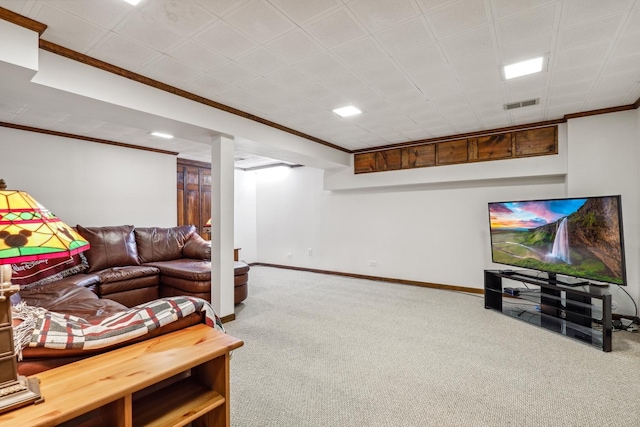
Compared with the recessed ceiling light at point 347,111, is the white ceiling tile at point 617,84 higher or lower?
lower

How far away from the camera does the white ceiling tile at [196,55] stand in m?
2.28

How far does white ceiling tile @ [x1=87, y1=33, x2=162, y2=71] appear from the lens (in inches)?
87.0

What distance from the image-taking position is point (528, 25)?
80.4 inches

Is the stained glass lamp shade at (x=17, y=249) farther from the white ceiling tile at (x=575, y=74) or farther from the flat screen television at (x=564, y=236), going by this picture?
the flat screen television at (x=564, y=236)

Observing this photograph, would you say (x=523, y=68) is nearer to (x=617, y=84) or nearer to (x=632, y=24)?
(x=632, y=24)

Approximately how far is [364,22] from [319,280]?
14.9 ft

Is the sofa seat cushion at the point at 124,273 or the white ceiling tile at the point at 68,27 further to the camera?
the sofa seat cushion at the point at 124,273

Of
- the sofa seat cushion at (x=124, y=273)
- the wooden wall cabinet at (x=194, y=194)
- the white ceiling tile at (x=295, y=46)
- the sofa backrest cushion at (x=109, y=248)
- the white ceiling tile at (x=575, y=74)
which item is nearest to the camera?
the white ceiling tile at (x=295, y=46)

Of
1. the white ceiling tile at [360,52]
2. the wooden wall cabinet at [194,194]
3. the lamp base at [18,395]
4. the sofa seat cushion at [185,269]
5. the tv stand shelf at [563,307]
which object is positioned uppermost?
the white ceiling tile at [360,52]

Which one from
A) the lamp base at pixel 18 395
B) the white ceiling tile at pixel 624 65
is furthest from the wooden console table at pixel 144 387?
the white ceiling tile at pixel 624 65

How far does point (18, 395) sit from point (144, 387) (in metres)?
0.34

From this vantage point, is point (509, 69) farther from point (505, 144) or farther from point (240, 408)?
point (240, 408)

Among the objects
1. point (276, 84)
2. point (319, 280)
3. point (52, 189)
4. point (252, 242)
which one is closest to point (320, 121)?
point (276, 84)

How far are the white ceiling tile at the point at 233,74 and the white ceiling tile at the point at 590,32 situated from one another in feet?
7.60
